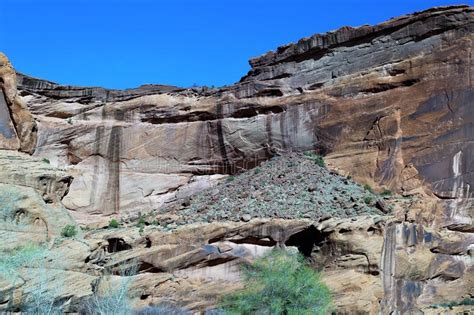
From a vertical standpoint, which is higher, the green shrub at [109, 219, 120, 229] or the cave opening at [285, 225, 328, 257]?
the green shrub at [109, 219, 120, 229]

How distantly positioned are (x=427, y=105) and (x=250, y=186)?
1307 cm

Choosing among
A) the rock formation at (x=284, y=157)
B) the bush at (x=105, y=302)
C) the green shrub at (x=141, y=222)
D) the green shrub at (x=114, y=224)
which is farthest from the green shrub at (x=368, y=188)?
the bush at (x=105, y=302)

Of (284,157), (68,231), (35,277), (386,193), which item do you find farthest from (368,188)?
(35,277)

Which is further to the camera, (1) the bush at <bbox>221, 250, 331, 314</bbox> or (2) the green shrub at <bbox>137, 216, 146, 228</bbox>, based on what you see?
(2) the green shrub at <bbox>137, 216, 146, 228</bbox>

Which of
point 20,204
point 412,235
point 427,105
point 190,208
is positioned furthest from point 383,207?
point 20,204

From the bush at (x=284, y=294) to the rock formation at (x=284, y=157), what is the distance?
1.91m

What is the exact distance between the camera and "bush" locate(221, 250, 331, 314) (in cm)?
3148

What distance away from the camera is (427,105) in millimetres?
44375

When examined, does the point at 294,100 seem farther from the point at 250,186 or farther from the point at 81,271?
the point at 81,271

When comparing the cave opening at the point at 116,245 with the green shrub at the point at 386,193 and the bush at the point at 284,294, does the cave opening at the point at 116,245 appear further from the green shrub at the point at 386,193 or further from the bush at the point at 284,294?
the green shrub at the point at 386,193

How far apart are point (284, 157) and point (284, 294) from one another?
64.2ft

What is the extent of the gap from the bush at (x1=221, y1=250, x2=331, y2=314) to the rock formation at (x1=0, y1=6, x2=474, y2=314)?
6.27 ft

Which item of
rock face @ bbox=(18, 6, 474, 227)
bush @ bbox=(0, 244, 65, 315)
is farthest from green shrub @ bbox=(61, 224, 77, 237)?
rock face @ bbox=(18, 6, 474, 227)

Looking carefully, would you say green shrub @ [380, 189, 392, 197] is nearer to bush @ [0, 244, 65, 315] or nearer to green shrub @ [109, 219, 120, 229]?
green shrub @ [109, 219, 120, 229]
